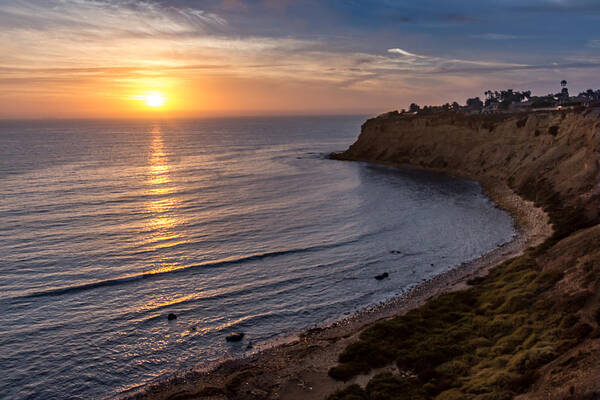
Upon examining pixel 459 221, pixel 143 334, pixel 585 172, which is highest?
pixel 585 172

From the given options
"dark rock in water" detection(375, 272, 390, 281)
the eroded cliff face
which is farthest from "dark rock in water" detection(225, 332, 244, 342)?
the eroded cliff face

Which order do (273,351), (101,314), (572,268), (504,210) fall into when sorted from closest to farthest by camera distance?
1. (273,351)
2. (572,268)
3. (101,314)
4. (504,210)

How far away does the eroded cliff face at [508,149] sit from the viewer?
51.7 metres

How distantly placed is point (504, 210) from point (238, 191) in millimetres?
40269

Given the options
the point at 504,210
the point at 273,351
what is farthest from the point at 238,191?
the point at 273,351

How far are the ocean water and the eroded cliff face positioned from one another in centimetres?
793

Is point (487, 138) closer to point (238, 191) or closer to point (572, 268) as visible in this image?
point (238, 191)

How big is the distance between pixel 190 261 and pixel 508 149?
6637 cm

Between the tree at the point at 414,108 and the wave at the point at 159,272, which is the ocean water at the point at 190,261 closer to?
the wave at the point at 159,272

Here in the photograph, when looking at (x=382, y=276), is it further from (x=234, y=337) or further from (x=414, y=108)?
(x=414, y=108)

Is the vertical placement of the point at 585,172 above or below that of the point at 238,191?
above

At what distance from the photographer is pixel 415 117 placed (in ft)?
344

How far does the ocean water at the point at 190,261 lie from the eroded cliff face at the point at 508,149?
793 cm

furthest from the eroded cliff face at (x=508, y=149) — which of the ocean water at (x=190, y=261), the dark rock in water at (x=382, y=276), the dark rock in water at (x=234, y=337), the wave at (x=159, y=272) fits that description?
the dark rock in water at (x=234, y=337)
